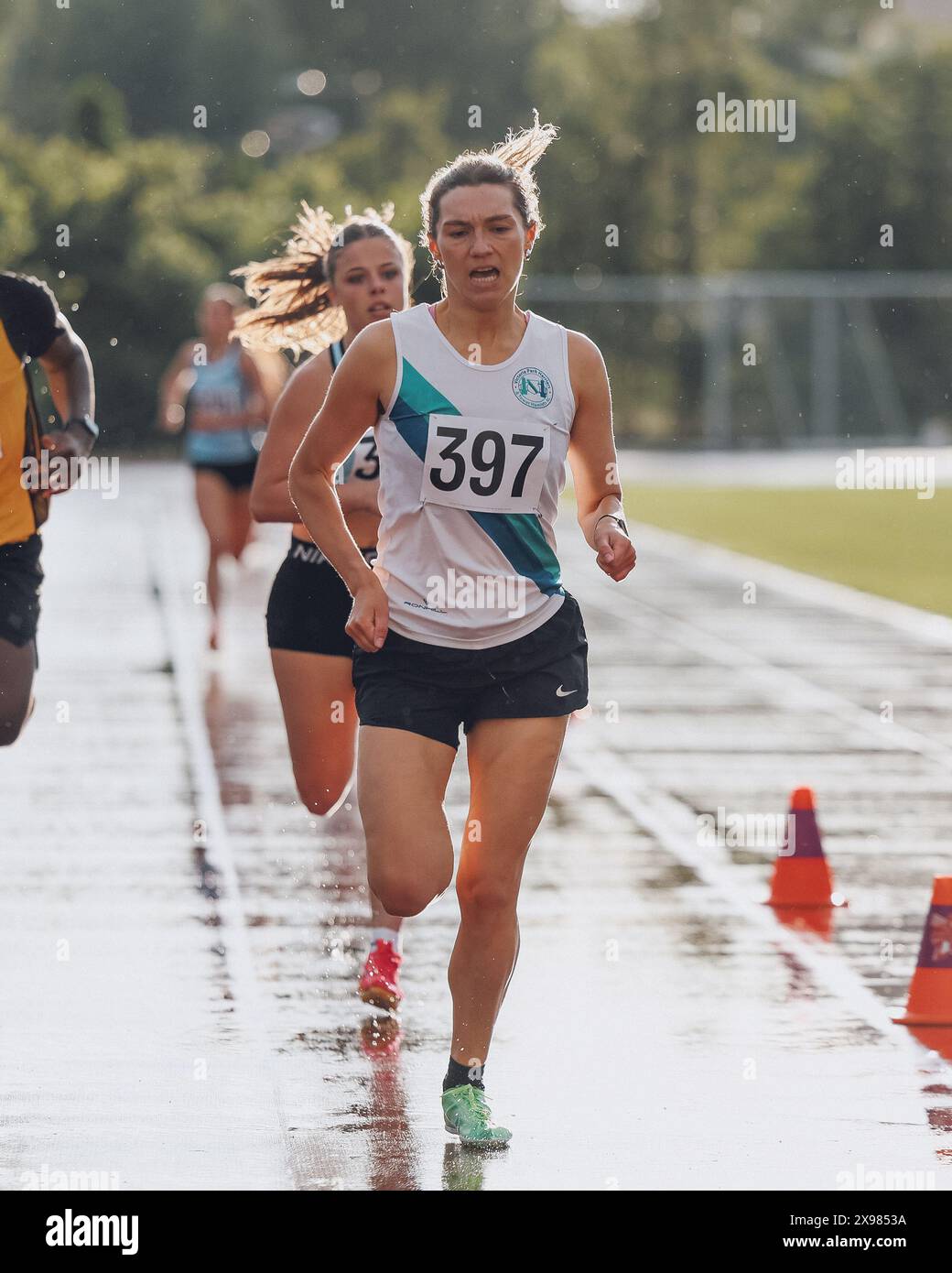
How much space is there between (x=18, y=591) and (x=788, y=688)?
26.5 ft

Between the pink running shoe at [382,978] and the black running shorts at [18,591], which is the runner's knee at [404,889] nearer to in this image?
the pink running shoe at [382,978]

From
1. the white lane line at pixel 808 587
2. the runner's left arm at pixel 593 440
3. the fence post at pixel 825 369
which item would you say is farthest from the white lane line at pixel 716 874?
the fence post at pixel 825 369

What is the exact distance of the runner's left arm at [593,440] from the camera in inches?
229

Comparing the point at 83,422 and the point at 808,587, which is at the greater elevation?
the point at 83,422

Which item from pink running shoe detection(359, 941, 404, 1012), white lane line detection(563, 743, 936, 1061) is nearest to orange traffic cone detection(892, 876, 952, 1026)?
white lane line detection(563, 743, 936, 1061)

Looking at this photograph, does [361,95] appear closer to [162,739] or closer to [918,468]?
[918,468]

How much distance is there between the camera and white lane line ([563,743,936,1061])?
717 cm

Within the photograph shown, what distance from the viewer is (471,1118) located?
569 centimetres

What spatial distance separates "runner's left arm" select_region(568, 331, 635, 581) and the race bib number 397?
158mm

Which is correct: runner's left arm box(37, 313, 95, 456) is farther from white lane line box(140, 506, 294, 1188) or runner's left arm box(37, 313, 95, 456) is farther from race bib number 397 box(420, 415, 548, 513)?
race bib number 397 box(420, 415, 548, 513)

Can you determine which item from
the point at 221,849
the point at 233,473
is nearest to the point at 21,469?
the point at 221,849

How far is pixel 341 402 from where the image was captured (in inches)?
228

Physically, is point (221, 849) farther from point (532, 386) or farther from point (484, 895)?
point (532, 386)
